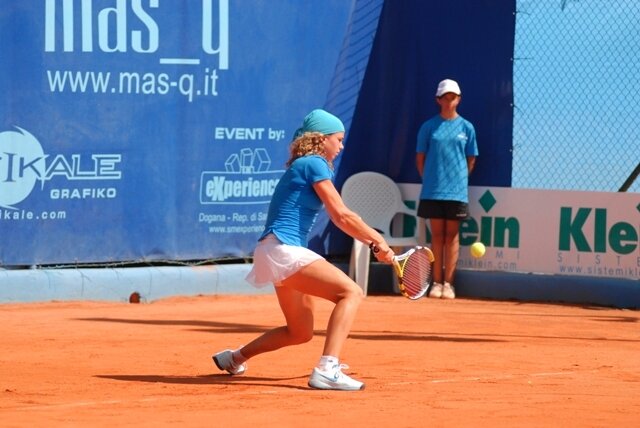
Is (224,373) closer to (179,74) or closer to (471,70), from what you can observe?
(179,74)

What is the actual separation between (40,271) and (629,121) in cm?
558

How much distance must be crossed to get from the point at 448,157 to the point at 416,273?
571cm

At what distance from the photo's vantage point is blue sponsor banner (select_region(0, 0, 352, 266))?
37.4ft

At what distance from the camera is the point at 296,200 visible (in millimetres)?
7215

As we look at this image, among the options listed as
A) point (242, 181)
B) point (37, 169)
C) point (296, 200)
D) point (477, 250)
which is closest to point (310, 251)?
point (296, 200)

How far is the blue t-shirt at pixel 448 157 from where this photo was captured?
13141 mm

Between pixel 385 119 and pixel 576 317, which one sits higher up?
pixel 385 119

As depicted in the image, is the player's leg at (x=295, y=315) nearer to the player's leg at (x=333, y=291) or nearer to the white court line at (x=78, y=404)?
the player's leg at (x=333, y=291)

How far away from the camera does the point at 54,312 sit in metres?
11.1

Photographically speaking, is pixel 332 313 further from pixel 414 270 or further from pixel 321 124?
pixel 321 124

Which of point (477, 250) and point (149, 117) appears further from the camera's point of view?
point (477, 250)

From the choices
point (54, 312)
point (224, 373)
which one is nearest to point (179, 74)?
point (54, 312)

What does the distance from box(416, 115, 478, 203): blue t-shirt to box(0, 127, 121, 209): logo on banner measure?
3072 millimetres

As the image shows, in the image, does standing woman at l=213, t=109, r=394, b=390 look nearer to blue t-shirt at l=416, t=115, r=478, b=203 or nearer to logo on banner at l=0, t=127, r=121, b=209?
logo on banner at l=0, t=127, r=121, b=209
